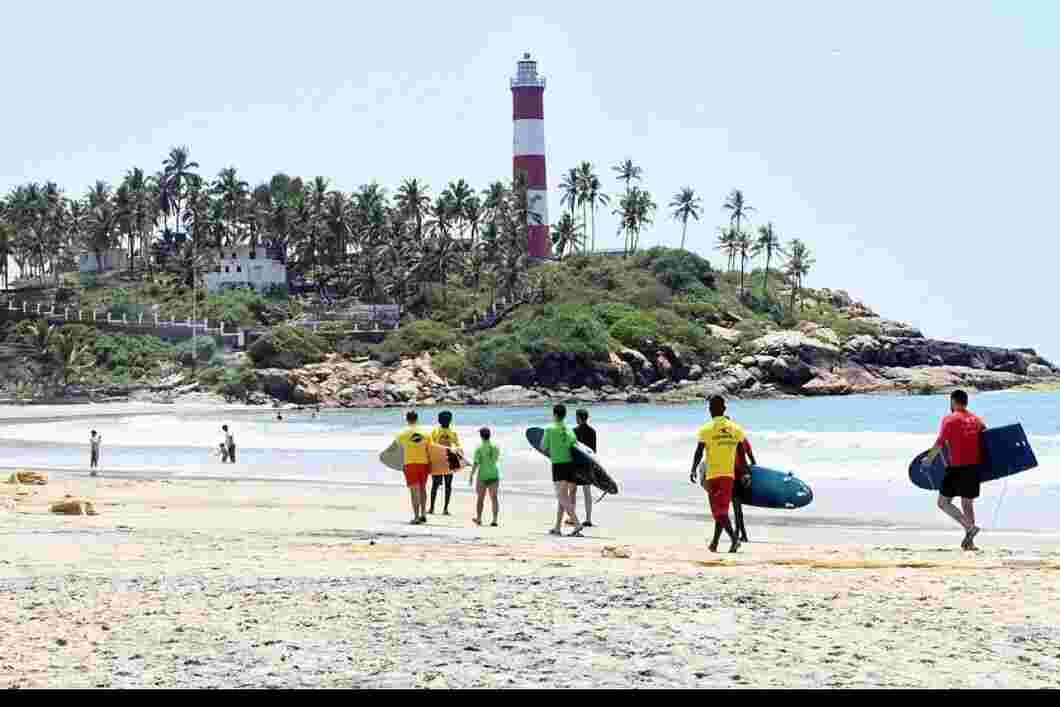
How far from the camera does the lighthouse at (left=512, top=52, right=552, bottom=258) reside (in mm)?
105312

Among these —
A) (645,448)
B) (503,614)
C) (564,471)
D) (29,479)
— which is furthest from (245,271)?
(503,614)

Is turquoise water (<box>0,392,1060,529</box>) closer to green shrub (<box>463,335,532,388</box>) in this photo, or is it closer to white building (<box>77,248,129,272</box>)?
green shrub (<box>463,335,532,388</box>)

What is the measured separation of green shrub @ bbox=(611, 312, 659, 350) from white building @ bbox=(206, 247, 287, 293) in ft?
83.2

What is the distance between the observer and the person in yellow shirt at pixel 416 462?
1675cm

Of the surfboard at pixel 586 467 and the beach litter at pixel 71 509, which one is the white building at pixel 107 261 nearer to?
the beach litter at pixel 71 509

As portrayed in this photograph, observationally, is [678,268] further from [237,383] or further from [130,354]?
[130,354]

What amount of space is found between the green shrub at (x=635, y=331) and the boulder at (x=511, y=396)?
9.76m

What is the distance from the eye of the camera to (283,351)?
303ft

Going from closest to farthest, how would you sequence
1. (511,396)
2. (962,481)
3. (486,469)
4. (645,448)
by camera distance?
(962,481) < (486,469) < (645,448) < (511,396)

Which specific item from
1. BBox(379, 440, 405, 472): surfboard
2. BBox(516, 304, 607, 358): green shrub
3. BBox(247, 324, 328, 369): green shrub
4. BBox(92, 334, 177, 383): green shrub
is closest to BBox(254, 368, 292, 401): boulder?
BBox(247, 324, 328, 369): green shrub

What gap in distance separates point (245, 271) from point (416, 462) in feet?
308

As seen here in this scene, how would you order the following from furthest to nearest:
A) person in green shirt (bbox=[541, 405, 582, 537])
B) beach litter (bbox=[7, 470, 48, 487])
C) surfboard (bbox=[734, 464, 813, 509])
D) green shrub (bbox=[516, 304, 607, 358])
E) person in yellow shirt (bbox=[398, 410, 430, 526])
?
1. green shrub (bbox=[516, 304, 607, 358])
2. beach litter (bbox=[7, 470, 48, 487])
3. surfboard (bbox=[734, 464, 813, 509])
4. person in yellow shirt (bbox=[398, 410, 430, 526])
5. person in green shirt (bbox=[541, 405, 582, 537])

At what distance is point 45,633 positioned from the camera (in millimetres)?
7867

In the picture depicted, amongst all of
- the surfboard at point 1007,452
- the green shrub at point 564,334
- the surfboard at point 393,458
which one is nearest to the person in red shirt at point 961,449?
the surfboard at point 1007,452
